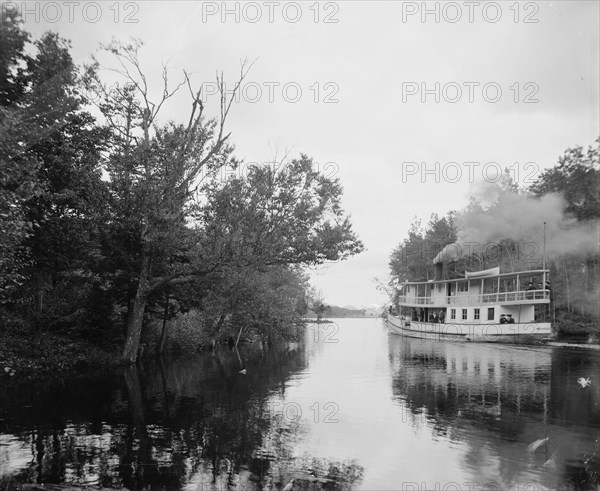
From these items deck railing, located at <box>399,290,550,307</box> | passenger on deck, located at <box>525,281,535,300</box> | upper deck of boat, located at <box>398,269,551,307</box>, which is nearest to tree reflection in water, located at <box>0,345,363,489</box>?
deck railing, located at <box>399,290,550,307</box>

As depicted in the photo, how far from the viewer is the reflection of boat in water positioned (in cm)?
4859

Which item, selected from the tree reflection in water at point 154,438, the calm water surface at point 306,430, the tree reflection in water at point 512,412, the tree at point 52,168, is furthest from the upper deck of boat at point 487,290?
the tree at point 52,168

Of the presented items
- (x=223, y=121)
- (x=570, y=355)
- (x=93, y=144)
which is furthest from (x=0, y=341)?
(x=570, y=355)

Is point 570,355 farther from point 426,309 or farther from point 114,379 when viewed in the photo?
point 114,379

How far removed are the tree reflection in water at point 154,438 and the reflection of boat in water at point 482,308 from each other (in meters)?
Result: 32.5

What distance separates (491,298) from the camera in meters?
54.0

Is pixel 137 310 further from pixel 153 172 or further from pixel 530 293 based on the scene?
pixel 530 293

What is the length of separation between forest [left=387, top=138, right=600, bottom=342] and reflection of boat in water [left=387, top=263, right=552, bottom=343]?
10.8 feet

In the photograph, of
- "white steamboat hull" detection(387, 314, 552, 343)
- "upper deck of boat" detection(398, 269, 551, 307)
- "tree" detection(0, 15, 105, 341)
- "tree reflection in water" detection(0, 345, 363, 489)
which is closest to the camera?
"tree reflection in water" detection(0, 345, 363, 489)

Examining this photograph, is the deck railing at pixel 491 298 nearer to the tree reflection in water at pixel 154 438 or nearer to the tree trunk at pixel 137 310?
the tree reflection in water at pixel 154 438

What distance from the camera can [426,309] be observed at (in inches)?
2633

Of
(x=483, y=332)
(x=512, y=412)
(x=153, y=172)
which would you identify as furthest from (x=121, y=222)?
(x=483, y=332)

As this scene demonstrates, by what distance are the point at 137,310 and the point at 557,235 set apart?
158 ft

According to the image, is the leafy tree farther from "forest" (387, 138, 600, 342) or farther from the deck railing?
the deck railing
